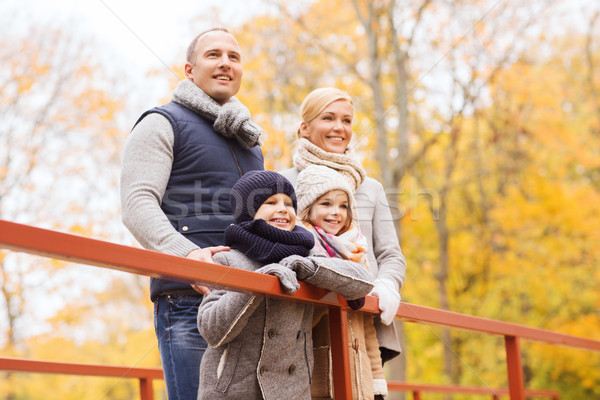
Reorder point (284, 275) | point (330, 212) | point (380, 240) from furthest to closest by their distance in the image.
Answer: point (380, 240)
point (330, 212)
point (284, 275)

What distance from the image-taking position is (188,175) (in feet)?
8.66

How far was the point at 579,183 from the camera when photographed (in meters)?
15.6

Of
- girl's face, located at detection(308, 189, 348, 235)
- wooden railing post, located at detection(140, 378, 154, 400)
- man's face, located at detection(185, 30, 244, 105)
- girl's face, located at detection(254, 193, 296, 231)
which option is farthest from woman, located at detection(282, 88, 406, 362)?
wooden railing post, located at detection(140, 378, 154, 400)

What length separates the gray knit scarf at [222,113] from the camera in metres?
2.74

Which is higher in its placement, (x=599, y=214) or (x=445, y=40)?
(x=445, y=40)

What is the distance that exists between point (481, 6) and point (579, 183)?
533 centimetres

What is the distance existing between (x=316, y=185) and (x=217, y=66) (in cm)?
68

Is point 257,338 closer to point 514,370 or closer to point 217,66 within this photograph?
point 217,66

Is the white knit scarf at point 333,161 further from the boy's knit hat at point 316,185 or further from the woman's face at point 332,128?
the boy's knit hat at point 316,185

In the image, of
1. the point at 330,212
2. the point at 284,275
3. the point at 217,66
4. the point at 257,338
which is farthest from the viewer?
the point at 217,66

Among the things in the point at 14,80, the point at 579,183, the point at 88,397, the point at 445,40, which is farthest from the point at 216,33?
the point at 88,397

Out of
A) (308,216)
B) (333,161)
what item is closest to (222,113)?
(308,216)

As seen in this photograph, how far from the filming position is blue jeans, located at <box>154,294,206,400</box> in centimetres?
242

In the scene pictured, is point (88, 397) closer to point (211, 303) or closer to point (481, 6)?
point (481, 6)
